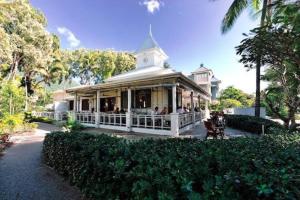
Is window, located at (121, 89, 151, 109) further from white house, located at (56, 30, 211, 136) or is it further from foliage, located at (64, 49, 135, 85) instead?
foliage, located at (64, 49, 135, 85)

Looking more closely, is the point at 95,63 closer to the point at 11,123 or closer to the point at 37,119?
the point at 37,119

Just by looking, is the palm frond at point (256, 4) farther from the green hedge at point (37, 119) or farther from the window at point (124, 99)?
the green hedge at point (37, 119)

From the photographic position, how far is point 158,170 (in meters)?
2.29

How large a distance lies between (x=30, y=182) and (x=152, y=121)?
7.89 meters

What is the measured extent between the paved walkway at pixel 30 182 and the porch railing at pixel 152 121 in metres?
6.47

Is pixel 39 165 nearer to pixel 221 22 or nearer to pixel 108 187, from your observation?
pixel 108 187

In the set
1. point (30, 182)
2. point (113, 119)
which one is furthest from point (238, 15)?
point (30, 182)

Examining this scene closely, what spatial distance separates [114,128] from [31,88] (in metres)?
27.0

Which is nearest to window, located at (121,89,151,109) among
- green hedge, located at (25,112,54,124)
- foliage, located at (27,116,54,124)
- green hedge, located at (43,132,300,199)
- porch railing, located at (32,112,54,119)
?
foliage, located at (27,116,54,124)

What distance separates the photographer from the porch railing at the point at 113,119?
45.5ft

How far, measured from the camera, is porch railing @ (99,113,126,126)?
45.5ft

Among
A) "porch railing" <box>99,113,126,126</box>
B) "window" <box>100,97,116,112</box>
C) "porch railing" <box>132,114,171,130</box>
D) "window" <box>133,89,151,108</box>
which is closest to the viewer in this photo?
"porch railing" <box>132,114,171,130</box>

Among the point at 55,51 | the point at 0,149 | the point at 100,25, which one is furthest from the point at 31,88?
the point at 0,149

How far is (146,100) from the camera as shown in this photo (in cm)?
1543
